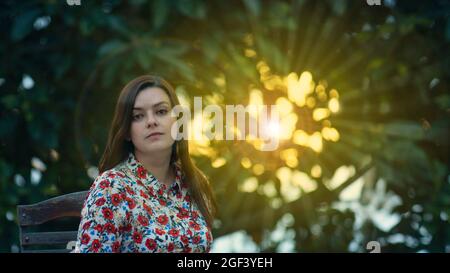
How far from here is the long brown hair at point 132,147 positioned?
159 cm

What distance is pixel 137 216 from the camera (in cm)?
149

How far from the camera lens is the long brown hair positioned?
62.6 inches

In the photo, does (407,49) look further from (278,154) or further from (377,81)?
(278,154)

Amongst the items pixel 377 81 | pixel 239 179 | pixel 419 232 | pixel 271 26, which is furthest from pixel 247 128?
pixel 419 232

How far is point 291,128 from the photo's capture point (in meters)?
3.39

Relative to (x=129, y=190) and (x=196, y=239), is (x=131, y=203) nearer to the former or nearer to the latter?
(x=129, y=190)

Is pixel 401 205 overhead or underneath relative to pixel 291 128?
underneath

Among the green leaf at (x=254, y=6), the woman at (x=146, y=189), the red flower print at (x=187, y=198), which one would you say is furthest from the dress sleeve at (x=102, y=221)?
the green leaf at (x=254, y=6)

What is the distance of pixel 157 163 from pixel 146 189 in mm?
95

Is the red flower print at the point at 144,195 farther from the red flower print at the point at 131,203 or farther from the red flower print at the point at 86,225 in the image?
the red flower print at the point at 86,225

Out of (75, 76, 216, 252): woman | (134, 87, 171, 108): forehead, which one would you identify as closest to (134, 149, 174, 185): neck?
(75, 76, 216, 252): woman

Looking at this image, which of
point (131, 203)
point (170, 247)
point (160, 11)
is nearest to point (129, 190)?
point (131, 203)

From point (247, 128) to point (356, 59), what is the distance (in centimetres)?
63
